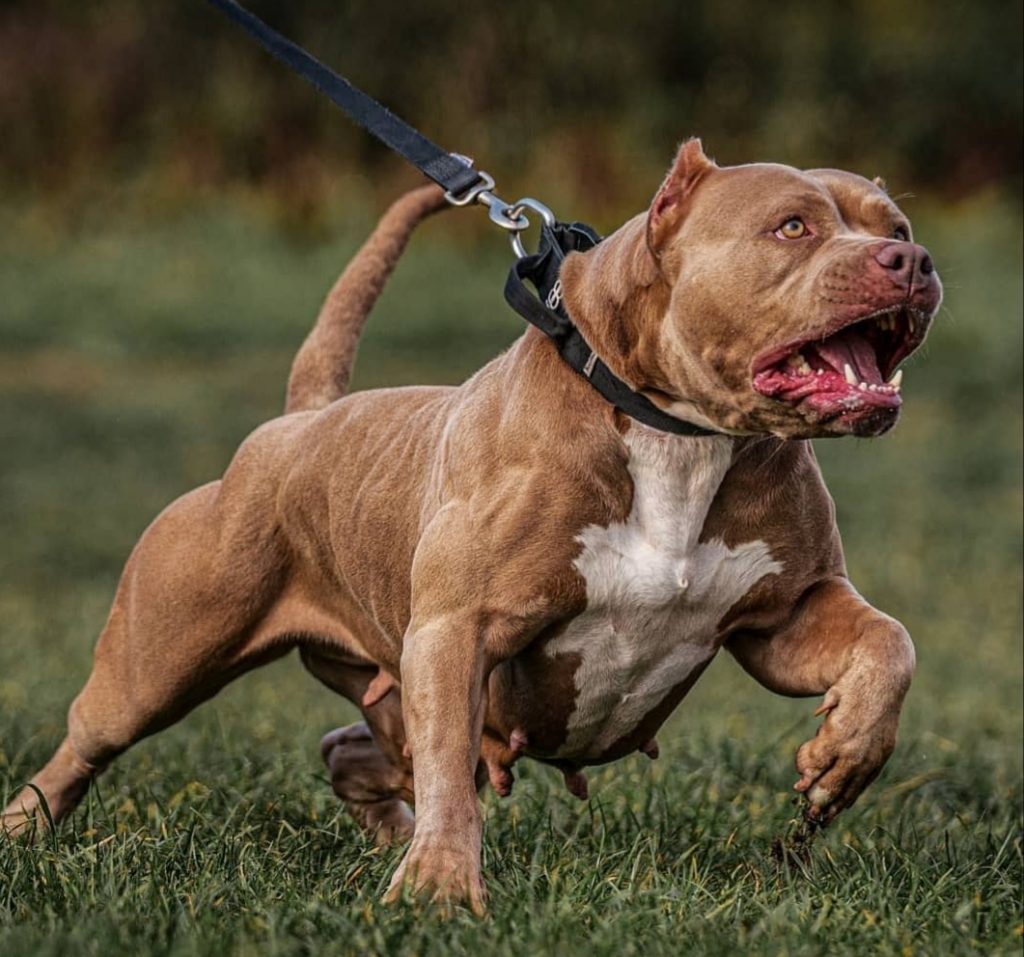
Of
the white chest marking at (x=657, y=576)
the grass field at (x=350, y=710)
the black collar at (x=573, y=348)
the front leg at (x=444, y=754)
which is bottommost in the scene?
the grass field at (x=350, y=710)

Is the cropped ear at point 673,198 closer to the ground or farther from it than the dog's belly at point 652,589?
farther from it

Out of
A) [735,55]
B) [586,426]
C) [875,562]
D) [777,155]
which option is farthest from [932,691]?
[735,55]

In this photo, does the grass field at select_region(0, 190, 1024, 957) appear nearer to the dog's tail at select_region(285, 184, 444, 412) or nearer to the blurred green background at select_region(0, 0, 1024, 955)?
the blurred green background at select_region(0, 0, 1024, 955)

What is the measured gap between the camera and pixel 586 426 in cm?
416

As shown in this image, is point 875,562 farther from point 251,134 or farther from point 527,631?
point 251,134

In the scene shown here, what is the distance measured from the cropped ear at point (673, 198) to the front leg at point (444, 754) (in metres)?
0.88

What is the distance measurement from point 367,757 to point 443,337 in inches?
466

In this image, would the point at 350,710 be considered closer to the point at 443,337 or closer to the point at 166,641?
the point at 166,641

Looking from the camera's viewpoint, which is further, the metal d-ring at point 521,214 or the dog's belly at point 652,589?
the metal d-ring at point 521,214

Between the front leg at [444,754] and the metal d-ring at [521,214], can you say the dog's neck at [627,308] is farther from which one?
the front leg at [444,754]

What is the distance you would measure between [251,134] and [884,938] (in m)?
17.8

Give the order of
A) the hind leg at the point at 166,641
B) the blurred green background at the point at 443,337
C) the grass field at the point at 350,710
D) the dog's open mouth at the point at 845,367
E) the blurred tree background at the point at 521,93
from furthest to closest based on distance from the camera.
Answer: the blurred tree background at the point at 521,93 → the hind leg at the point at 166,641 → the blurred green background at the point at 443,337 → the dog's open mouth at the point at 845,367 → the grass field at the point at 350,710

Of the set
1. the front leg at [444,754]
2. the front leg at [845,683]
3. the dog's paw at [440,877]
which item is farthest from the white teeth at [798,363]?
the dog's paw at [440,877]

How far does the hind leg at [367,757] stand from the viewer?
17.4 ft
